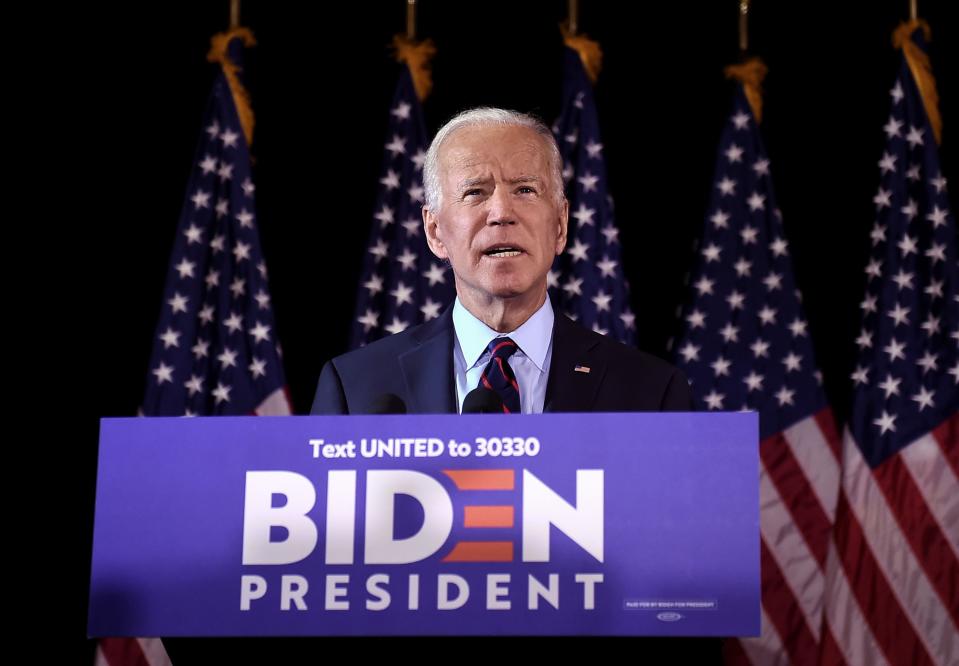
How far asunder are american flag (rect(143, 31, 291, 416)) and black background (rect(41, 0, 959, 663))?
0.31 m

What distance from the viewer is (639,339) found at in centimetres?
468

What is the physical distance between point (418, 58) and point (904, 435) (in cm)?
235

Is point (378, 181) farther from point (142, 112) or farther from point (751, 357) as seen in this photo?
point (751, 357)

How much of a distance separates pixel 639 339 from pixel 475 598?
3.27 meters

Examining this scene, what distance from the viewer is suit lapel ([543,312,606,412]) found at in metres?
2.30

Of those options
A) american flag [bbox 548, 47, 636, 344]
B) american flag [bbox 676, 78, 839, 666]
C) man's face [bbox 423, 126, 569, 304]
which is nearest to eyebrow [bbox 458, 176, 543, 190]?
man's face [bbox 423, 126, 569, 304]

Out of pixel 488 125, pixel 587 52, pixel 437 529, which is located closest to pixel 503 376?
pixel 488 125

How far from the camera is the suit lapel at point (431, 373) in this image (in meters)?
2.32

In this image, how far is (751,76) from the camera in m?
4.52

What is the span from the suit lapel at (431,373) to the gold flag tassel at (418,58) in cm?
228

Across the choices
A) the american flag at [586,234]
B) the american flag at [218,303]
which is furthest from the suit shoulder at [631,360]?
the american flag at [218,303]

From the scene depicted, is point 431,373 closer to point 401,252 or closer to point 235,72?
point 401,252

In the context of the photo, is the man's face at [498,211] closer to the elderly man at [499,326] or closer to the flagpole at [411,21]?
the elderly man at [499,326]

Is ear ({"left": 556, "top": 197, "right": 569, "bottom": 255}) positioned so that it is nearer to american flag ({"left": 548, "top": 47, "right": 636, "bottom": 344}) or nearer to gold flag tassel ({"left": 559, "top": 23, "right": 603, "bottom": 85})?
american flag ({"left": 548, "top": 47, "right": 636, "bottom": 344})
